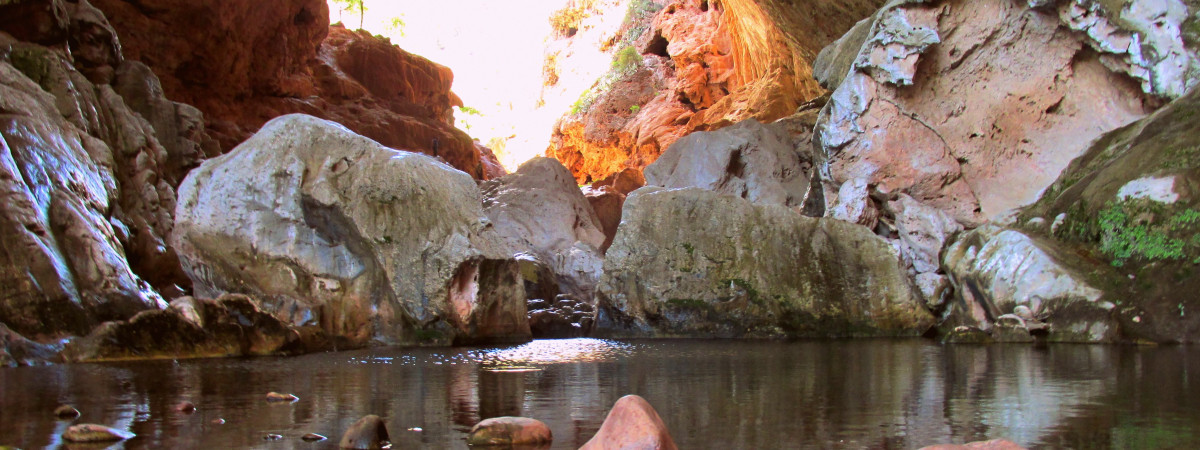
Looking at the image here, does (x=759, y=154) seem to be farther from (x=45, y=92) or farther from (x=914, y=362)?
(x=45, y=92)

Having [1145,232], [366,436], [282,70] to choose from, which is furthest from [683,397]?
[282,70]

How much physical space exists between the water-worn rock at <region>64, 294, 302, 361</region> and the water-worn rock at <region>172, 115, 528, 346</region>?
1.28m

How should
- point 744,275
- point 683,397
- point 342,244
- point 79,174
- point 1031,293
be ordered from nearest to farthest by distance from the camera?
point 683,397
point 1031,293
point 79,174
point 342,244
point 744,275

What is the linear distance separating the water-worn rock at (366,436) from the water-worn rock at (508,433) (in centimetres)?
38

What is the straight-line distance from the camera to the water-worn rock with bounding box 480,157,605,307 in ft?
63.8

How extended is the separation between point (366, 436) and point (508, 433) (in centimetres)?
59

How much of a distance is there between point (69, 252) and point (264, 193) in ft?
7.67

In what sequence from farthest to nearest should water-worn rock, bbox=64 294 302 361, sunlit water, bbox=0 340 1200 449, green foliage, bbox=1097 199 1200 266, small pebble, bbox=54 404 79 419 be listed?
green foliage, bbox=1097 199 1200 266
water-worn rock, bbox=64 294 302 361
small pebble, bbox=54 404 79 419
sunlit water, bbox=0 340 1200 449

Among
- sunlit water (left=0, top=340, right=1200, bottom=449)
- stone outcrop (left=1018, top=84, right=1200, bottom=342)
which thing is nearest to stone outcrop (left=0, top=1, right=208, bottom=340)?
sunlit water (left=0, top=340, right=1200, bottom=449)

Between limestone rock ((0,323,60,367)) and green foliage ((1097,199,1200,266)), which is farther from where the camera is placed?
green foliage ((1097,199,1200,266))

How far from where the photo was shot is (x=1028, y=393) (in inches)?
194

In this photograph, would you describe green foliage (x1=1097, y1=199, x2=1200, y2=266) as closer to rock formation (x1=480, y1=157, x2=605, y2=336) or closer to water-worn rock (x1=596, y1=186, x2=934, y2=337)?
water-worn rock (x1=596, y1=186, x2=934, y2=337)

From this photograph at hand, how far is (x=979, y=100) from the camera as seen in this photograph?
47.9 feet

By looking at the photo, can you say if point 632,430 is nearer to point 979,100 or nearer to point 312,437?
point 312,437
